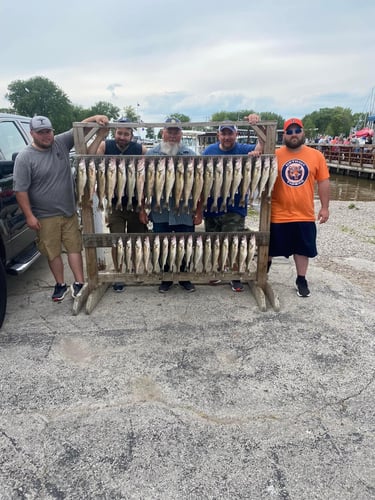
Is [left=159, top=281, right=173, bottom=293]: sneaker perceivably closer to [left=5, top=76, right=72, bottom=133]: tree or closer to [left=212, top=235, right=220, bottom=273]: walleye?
[left=212, top=235, right=220, bottom=273]: walleye

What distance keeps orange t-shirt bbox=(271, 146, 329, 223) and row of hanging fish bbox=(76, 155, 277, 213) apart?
36 cm

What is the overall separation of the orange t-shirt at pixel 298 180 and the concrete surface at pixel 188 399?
110 cm

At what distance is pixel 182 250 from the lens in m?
4.27

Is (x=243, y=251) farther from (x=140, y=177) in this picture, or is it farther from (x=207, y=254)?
(x=140, y=177)

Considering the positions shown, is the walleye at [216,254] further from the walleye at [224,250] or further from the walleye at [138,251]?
the walleye at [138,251]

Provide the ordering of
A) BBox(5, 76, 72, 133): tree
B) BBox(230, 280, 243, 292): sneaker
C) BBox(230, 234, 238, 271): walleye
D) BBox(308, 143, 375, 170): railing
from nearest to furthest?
BBox(230, 234, 238, 271): walleye
BBox(230, 280, 243, 292): sneaker
BBox(308, 143, 375, 170): railing
BBox(5, 76, 72, 133): tree

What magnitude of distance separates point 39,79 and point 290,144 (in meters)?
93.7

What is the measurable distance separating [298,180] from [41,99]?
297 feet

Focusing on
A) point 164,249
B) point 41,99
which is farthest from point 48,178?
point 41,99

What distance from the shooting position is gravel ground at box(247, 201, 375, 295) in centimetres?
555

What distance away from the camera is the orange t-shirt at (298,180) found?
4262 millimetres

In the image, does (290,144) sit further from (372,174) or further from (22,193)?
(372,174)

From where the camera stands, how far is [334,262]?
6051 millimetres

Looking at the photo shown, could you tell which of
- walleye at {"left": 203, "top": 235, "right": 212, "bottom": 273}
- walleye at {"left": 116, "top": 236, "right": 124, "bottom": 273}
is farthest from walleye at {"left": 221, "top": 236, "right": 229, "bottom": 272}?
walleye at {"left": 116, "top": 236, "right": 124, "bottom": 273}
